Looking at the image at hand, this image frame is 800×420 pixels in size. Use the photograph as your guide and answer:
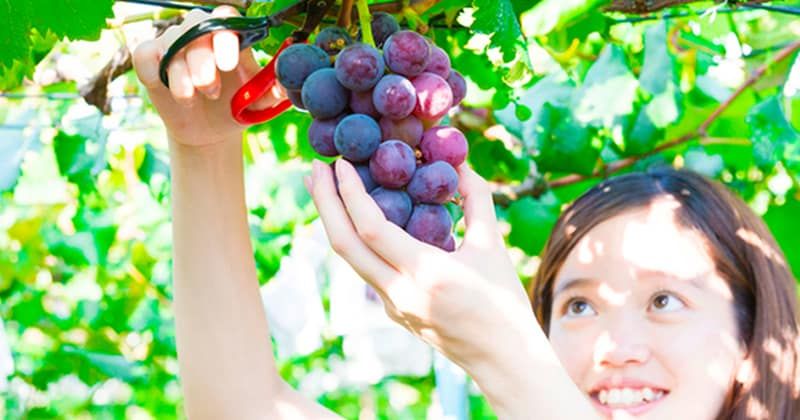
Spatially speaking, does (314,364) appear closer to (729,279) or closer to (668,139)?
(668,139)

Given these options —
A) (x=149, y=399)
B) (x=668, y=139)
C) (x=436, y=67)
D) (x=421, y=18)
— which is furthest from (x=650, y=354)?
(x=149, y=399)

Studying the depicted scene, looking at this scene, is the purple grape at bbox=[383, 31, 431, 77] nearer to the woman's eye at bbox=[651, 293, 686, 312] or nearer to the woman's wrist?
the woman's wrist

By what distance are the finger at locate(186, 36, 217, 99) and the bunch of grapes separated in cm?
6

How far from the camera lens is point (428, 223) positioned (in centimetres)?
102

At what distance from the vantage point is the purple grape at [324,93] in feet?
3.36

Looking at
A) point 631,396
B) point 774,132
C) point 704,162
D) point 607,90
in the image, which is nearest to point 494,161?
point 607,90

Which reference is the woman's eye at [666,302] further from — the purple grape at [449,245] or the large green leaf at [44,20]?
the large green leaf at [44,20]

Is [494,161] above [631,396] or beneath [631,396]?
above

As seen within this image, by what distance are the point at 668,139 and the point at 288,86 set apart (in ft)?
6.11

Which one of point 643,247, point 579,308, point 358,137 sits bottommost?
point 579,308

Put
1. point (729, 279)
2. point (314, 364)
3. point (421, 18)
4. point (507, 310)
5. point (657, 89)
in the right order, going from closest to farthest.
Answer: point (507, 310) < point (421, 18) < point (729, 279) < point (657, 89) < point (314, 364)

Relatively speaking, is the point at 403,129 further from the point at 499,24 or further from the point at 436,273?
the point at 499,24

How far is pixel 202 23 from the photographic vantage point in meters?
1.07

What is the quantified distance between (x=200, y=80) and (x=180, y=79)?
3 cm
